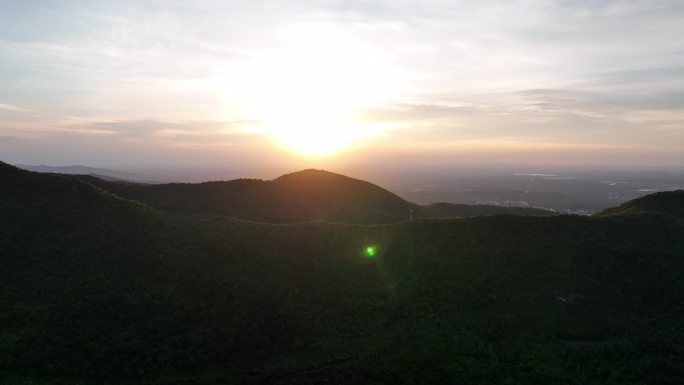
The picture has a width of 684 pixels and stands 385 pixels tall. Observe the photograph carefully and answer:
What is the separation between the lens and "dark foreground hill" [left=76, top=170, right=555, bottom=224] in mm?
56500

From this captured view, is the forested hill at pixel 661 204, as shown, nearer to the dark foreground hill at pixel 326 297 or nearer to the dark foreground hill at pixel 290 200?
the dark foreground hill at pixel 326 297

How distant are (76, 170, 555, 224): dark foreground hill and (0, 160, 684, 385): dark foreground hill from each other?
39.5 ft

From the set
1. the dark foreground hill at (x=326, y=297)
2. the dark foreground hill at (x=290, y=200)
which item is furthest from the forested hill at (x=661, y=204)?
the dark foreground hill at (x=290, y=200)

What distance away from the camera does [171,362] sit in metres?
24.2

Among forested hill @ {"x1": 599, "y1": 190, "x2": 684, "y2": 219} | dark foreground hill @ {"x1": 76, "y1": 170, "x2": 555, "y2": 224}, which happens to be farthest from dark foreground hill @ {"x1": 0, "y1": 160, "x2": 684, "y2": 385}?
dark foreground hill @ {"x1": 76, "y1": 170, "x2": 555, "y2": 224}

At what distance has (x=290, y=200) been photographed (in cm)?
6512

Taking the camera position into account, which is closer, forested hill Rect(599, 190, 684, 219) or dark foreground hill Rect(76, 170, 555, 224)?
forested hill Rect(599, 190, 684, 219)

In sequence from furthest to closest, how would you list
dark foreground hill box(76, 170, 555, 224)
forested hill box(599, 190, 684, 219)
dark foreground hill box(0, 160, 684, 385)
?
dark foreground hill box(76, 170, 555, 224) → forested hill box(599, 190, 684, 219) → dark foreground hill box(0, 160, 684, 385)

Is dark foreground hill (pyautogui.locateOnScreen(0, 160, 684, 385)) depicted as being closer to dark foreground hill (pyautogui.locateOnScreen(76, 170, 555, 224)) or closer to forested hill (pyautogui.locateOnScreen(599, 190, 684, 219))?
forested hill (pyautogui.locateOnScreen(599, 190, 684, 219))

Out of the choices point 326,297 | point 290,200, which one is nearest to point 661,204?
point 326,297

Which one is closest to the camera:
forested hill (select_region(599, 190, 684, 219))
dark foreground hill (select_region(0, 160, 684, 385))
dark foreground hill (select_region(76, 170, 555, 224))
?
dark foreground hill (select_region(0, 160, 684, 385))

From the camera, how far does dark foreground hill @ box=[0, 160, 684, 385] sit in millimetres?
24203

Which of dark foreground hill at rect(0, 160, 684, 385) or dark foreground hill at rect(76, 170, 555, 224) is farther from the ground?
dark foreground hill at rect(76, 170, 555, 224)

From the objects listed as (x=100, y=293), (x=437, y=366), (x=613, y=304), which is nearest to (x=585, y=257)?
(x=613, y=304)
